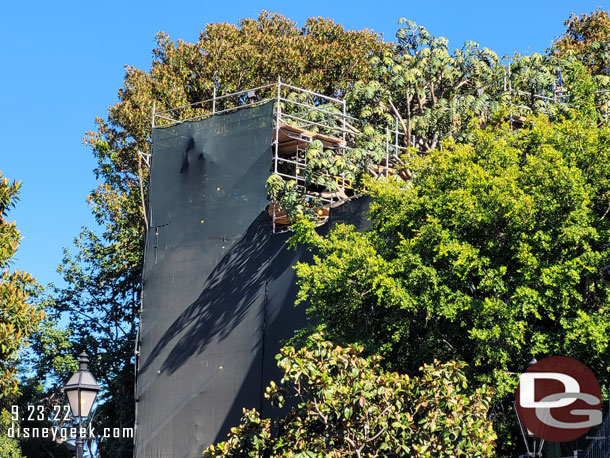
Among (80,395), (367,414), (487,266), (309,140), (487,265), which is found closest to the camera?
(80,395)

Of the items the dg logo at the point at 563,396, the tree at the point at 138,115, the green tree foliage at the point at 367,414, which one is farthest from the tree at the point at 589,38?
the green tree foliage at the point at 367,414

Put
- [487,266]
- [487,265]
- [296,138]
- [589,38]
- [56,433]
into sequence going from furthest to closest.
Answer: [589,38], [56,433], [296,138], [487,266], [487,265]

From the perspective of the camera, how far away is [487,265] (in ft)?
68.0

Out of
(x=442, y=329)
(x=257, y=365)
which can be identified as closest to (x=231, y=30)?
(x=257, y=365)

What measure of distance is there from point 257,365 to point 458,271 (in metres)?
8.08

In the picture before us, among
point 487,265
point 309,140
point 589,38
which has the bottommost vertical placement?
point 487,265

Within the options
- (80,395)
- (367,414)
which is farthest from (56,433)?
(80,395)

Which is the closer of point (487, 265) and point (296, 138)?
point (487, 265)

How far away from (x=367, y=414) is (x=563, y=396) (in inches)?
291

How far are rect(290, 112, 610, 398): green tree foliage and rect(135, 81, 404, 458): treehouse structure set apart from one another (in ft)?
12.8

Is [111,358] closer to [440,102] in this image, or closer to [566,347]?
[440,102]

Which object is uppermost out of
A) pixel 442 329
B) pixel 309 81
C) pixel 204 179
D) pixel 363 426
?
pixel 309 81

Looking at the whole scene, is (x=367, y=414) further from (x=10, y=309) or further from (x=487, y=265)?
(x=10, y=309)

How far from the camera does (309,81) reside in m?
38.2
